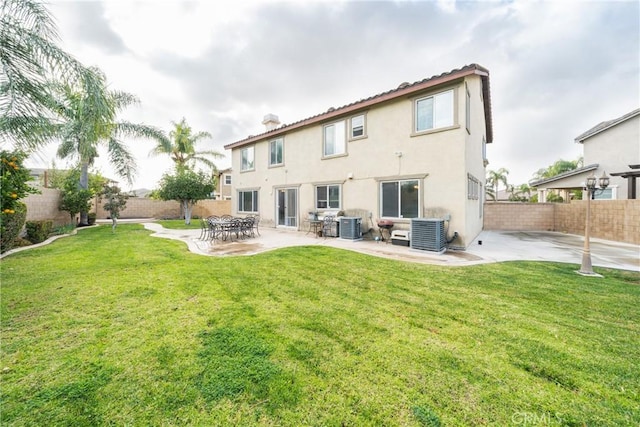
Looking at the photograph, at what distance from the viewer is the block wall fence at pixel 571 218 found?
9.88 m

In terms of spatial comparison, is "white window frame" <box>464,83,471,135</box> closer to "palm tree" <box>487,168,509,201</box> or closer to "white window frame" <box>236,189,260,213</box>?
"white window frame" <box>236,189,260,213</box>

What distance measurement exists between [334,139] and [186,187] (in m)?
11.5

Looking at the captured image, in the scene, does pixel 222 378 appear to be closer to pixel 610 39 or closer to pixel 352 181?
pixel 352 181

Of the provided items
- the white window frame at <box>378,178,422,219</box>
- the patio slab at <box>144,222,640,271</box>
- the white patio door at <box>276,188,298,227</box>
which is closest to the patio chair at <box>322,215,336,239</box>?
the patio slab at <box>144,222,640,271</box>

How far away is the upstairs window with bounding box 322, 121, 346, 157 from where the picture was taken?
38.5 ft

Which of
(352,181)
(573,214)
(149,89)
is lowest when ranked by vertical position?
(573,214)

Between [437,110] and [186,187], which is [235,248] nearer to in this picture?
[437,110]

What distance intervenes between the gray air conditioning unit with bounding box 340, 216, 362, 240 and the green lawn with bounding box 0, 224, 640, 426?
4961mm

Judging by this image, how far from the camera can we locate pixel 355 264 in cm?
649

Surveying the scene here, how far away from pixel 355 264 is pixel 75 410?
5332mm

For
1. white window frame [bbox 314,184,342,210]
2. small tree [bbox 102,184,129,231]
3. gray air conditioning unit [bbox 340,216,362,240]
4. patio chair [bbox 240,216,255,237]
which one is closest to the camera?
gray air conditioning unit [bbox 340,216,362,240]

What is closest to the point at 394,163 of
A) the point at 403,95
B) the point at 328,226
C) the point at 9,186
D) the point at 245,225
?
the point at 403,95

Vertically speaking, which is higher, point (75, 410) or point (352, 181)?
point (352, 181)

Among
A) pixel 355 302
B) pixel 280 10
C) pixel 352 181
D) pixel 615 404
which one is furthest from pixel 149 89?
pixel 615 404
